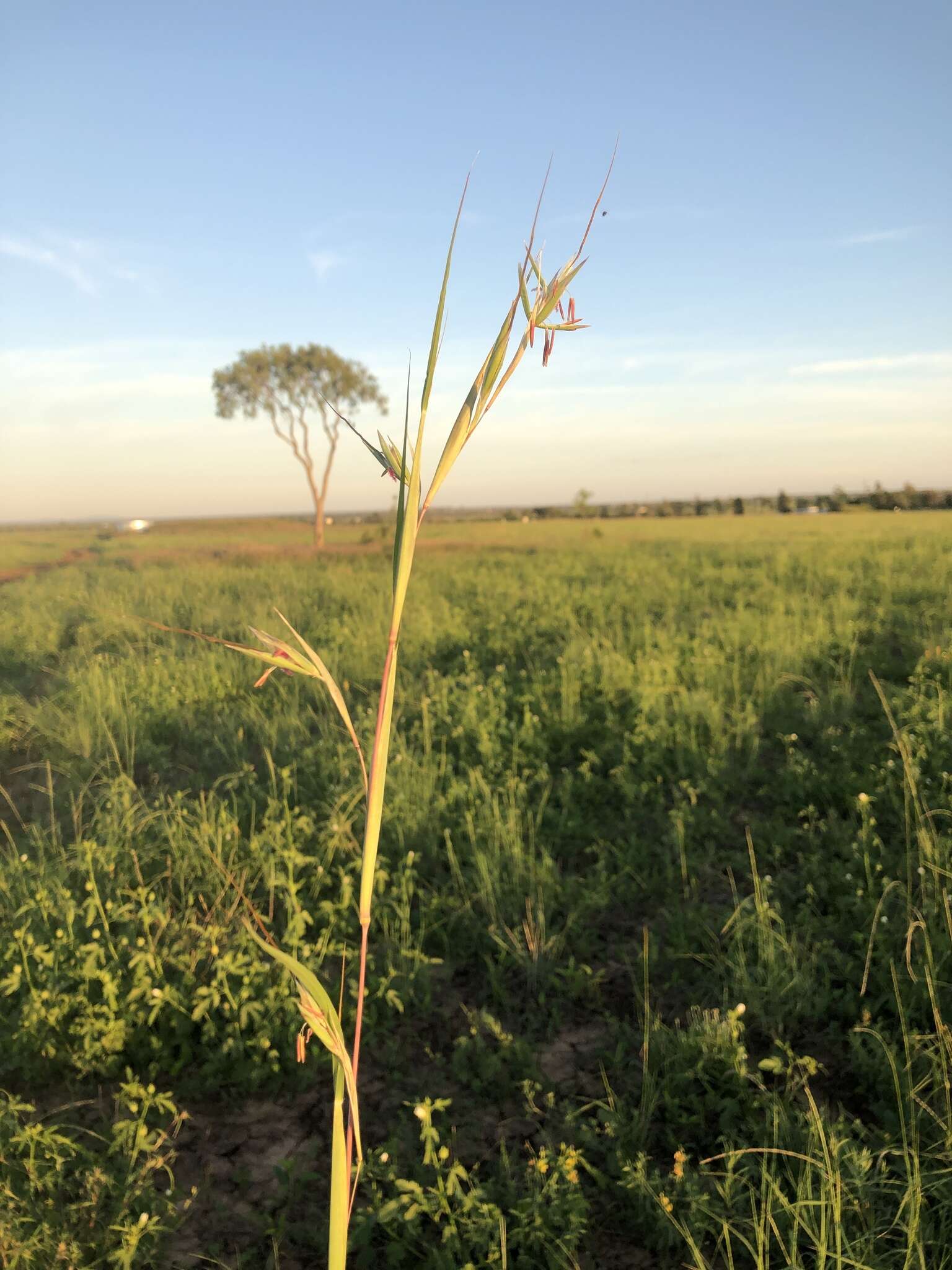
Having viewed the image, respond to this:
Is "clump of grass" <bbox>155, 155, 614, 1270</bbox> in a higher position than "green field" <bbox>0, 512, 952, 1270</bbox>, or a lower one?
higher

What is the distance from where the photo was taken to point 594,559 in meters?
14.0

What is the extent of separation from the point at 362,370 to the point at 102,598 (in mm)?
21469

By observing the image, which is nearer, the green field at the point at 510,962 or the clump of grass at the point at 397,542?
the clump of grass at the point at 397,542

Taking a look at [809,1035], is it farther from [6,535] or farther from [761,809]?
[6,535]

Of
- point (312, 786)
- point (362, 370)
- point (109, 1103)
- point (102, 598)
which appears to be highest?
point (362, 370)

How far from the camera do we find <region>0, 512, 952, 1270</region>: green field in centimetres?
192

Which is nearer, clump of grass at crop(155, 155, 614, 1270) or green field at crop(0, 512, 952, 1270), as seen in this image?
clump of grass at crop(155, 155, 614, 1270)

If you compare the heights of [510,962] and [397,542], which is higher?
[397,542]

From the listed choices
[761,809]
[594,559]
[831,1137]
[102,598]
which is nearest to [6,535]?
[102,598]

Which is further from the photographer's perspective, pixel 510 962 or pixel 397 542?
pixel 510 962

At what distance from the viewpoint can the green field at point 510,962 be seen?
192cm

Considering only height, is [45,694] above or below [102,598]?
below

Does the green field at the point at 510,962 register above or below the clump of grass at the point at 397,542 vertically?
below

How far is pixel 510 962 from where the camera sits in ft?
9.67
